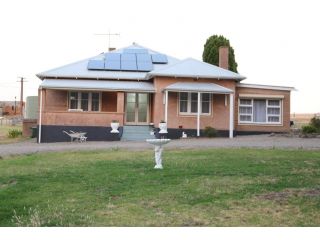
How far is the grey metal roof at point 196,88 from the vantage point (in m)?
27.4

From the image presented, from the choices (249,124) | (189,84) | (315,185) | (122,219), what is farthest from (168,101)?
(122,219)

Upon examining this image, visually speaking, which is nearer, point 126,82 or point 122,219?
point 122,219

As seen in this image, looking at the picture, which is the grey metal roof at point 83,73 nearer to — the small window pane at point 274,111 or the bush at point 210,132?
the bush at point 210,132

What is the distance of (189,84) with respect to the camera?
28.4m

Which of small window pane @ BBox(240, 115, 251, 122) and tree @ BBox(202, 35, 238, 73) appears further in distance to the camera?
tree @ BBox(202, 35, 238, 73)

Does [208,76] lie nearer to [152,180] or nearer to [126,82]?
[126,82]

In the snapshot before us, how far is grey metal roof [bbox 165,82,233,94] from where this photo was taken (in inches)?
1080

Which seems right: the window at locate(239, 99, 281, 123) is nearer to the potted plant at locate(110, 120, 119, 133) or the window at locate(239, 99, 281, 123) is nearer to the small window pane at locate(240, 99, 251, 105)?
the small window pane at locate(240, 99, 251, 105)

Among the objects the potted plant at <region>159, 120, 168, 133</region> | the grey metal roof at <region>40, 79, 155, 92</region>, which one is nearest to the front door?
the grey metal roof at <region>40, 79, 155, 92</region>

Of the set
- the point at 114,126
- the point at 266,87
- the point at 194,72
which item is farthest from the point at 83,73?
the point at 266,87

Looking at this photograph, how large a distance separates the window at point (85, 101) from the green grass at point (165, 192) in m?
15.4

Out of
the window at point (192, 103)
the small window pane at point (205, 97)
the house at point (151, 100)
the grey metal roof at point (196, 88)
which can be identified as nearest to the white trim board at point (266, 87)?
the house at point (151, 100)

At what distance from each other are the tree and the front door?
11.6m

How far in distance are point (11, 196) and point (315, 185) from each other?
→ 6.16 metres
